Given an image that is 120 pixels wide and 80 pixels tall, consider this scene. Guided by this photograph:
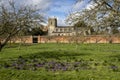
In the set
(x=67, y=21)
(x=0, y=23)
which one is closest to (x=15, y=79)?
(x=0, y=23)

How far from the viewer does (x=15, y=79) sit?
45.7 feet

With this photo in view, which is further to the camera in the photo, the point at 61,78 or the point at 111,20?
the point at 111,20

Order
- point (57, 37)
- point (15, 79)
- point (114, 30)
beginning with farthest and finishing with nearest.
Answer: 1. point (57, 37)
2. point (114, 30)
3. point (15, 79)

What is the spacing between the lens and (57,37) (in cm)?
9319

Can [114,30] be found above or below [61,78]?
above

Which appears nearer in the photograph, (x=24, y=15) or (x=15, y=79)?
(x=15, y=79)

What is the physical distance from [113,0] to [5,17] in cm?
776

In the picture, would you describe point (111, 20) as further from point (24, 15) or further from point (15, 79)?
point (15, 79)

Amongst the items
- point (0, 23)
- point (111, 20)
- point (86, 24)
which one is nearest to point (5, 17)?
point (0, 23)

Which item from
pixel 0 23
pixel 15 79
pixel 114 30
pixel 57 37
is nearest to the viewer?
pixel 15 79

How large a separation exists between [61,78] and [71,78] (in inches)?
18.8

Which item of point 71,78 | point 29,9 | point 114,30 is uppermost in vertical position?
point 29,9

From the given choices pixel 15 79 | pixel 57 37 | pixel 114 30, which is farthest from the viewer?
pixel 57 37

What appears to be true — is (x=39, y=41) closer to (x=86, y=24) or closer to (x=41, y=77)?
(x=86, y=24)
